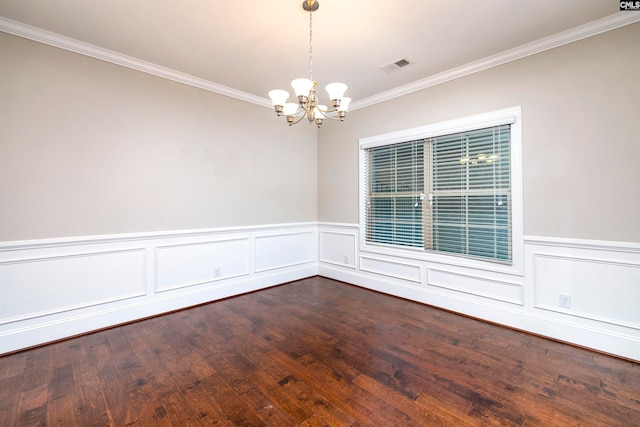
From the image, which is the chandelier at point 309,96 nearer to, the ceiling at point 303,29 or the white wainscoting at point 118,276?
the ceiling at point 303,29

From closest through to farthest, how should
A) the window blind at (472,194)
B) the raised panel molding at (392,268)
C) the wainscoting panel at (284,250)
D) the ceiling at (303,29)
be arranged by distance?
the ceiling at (303,29) → the window blind at (472,194) → the raised panel molding at (392,268) → the wainscoting panel at (284,250)

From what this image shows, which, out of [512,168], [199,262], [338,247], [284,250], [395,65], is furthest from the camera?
[338,247]

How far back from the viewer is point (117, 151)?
118 inches

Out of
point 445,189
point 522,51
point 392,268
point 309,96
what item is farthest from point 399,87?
point 392,268

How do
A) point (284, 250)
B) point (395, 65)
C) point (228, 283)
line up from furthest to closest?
1. point (284, 250)
2. point (228, 283)
3. point (395, 65)

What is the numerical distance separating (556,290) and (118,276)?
14.2 feet

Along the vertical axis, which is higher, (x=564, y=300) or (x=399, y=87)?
(x=399, y=87)

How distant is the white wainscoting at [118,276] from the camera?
254 cm

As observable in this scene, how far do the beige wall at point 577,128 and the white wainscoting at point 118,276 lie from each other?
127 inches

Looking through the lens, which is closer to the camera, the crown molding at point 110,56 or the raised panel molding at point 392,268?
the crown molding at point 110,56

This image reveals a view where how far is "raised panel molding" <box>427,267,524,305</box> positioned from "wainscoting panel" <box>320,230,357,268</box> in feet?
4.07

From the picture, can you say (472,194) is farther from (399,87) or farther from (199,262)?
(199,262)

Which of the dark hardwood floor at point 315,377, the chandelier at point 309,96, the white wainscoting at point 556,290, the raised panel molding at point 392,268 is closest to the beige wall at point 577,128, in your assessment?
the white wainscoting at point 556,290

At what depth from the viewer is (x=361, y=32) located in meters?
2.55
